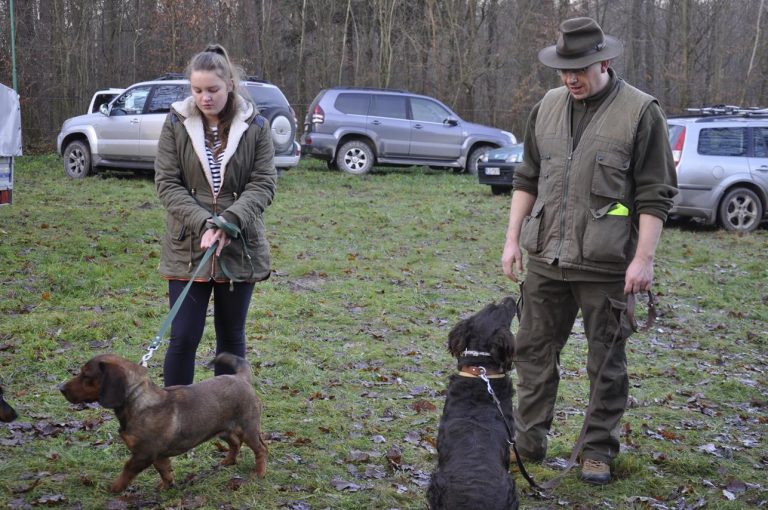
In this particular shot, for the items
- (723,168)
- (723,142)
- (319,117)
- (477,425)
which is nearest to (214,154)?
(477,425)

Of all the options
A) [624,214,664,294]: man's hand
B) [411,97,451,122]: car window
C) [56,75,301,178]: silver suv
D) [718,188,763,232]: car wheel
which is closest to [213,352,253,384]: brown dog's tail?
[624,214,664,294]: man's hand

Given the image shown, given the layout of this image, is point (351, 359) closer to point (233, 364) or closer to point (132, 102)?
point (233, 364)

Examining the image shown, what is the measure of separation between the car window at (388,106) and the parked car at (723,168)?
7.58 meters

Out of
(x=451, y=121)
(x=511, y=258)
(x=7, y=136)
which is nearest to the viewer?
(x=511, y=258)

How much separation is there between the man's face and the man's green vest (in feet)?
0.32

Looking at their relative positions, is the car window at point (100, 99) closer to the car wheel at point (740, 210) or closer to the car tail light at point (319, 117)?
the car tail light at point (319, 117)

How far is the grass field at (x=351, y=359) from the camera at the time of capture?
4363 millimetres

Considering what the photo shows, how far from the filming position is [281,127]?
53.7 feet

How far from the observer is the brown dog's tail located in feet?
14.0

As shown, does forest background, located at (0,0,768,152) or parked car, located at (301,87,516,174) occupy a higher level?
forest background, located at (0,0,768,152)

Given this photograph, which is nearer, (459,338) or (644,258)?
(459,338)

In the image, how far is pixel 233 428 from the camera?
4.16 m

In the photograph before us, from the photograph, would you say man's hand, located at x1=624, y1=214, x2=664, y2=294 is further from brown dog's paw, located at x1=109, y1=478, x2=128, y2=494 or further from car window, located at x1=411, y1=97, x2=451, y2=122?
car window, located at x1=411, y1=97, x2=451, y2=122

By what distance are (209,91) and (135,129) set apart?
12944 mm
